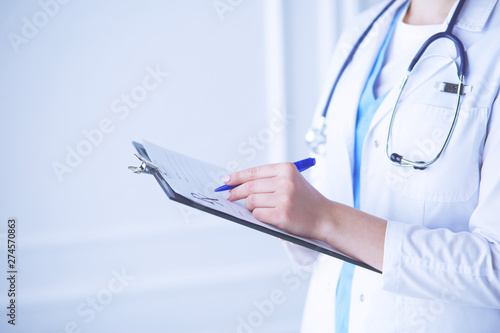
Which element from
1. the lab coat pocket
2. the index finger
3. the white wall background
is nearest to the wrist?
the index finger

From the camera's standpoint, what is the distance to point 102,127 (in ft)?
4.57

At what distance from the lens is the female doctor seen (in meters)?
0.69

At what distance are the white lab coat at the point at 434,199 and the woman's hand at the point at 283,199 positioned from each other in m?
0.13

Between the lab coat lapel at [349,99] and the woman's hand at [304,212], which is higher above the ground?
the lab coat lapel at [349,99]

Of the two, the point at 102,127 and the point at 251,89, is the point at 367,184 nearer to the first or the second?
the point at 251,89

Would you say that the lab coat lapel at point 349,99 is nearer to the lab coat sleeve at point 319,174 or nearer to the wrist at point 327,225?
the lab coat sleeve at point 319,174

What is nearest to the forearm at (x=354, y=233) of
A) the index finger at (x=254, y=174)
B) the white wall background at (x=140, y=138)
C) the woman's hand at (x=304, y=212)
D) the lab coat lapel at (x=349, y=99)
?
the woman's hand at (x=304, y=212)

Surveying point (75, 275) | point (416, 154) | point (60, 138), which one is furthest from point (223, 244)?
point (416, 154)

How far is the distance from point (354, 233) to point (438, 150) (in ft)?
0.77

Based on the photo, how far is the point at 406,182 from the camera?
2.70ft

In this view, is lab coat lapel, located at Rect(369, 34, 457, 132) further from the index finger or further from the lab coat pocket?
the index finger

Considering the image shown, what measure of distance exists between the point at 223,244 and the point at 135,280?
331 mm

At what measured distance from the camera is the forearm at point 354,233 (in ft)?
2.26

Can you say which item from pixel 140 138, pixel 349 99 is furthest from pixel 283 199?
pixel 140 138
